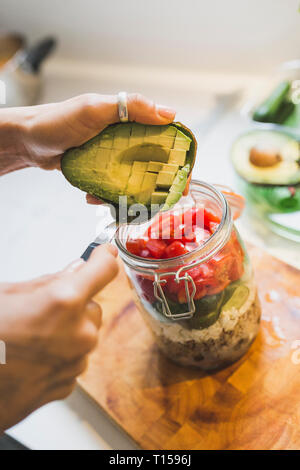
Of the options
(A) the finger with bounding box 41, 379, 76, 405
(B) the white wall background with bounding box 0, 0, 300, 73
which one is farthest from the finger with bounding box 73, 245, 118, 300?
(B) the white wall background with bounding box 0, 0, 300, 73

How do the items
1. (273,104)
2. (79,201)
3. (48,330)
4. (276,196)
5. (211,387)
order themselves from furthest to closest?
(79,201), (273,104), (276,196), (211,387), (48,330)

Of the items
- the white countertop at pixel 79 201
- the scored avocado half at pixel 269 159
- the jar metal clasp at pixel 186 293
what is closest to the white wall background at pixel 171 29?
the white countertop at pixel 79 201

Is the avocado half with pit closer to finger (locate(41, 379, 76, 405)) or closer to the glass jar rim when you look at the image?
the glass jar rim

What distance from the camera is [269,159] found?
800 mm

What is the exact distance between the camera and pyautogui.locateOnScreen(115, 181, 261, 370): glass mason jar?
53 cm

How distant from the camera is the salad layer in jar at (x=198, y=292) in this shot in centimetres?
53

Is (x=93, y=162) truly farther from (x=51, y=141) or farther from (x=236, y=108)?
(x=236, y=108)

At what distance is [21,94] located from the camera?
1.16m

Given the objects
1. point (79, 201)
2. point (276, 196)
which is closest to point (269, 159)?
point (276, 196)

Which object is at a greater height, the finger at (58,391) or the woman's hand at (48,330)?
the woman's hand at (48,330)

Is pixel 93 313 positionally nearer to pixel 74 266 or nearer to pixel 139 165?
pixel 74 266

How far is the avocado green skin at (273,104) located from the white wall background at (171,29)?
14 centimetres

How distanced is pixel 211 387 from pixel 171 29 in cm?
89

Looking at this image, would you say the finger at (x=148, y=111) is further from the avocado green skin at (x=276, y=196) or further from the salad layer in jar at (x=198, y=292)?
the avocado green skin at (x=276, y=196)
